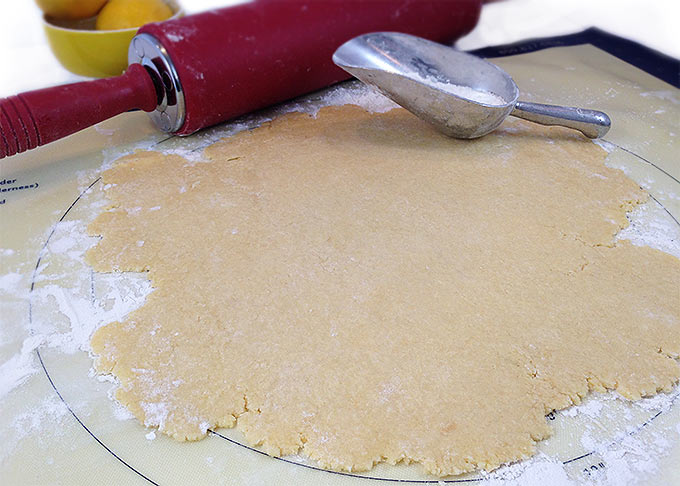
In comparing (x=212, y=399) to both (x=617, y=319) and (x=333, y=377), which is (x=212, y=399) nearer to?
(x=333, y=377)

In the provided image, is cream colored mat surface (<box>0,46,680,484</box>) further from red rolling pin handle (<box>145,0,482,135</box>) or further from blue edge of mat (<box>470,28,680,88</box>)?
blue edge of mat (<box>470,28,680,88</box>)

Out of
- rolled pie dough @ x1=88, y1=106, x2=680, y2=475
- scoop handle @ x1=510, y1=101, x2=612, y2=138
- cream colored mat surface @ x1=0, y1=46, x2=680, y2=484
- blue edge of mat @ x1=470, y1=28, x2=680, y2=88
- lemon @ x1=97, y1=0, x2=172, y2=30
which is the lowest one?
cream colored mat surface @ x1=0, y1=46, x2=680, y2=484

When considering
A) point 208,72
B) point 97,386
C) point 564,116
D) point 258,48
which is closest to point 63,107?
point 208,72

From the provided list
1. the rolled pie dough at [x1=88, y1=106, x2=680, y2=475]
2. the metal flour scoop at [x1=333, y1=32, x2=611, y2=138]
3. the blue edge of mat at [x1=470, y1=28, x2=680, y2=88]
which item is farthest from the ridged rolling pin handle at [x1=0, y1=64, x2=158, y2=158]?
the blue edge of mat at [x1=470, y1=28, x2=680, y2=88]

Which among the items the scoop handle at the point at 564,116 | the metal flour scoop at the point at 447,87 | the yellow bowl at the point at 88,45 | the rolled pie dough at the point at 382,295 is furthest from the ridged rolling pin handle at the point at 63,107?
the scoop handle at the point at 564,116

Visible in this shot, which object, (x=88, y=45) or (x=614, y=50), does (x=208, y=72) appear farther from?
(x=614, y=50)

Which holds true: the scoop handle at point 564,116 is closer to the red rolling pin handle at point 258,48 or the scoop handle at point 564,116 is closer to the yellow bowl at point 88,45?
the red rolling pin handle at point 258,48
